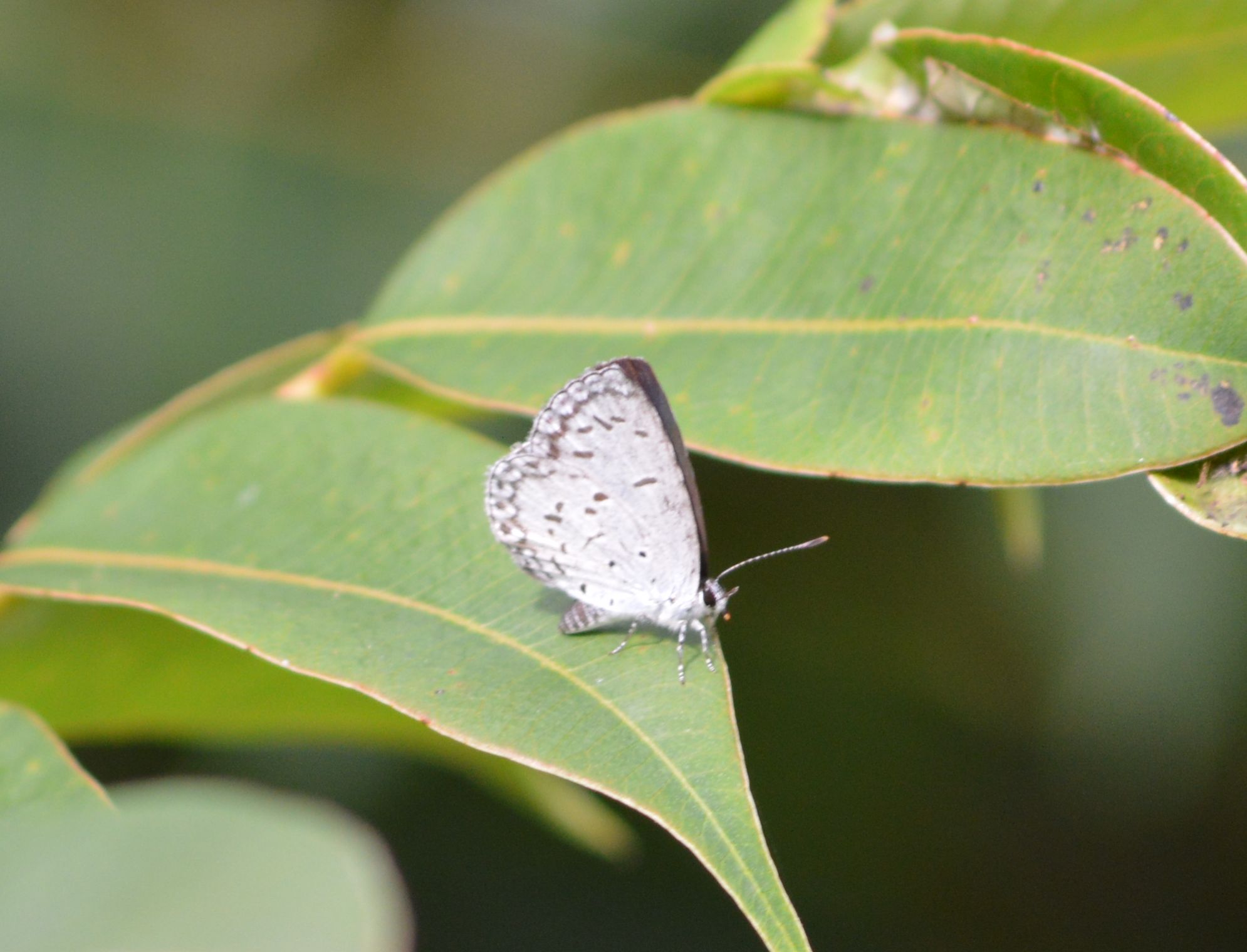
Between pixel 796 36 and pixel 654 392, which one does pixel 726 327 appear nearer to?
pixel 654 392

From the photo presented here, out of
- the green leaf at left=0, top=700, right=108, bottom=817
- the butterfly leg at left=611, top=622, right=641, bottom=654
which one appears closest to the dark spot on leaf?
the butterfly leg at left=611, top=622, right=641, bottom=654

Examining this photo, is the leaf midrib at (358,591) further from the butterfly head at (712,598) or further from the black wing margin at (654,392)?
the butterfly head at (712,598)

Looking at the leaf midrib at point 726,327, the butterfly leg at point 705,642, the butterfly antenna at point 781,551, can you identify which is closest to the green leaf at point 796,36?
the leaf midrib at point 726,327

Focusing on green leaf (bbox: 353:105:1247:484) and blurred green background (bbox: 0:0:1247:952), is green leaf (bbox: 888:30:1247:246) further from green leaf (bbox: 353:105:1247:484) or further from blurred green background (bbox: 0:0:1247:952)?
blurred green background (bbox: 0:0:1247:952)

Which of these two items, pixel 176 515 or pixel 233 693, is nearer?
pixel 176 515

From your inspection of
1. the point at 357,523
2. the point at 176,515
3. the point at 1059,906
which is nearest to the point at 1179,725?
the point at 1059,906

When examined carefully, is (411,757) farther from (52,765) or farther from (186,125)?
(186,125)
